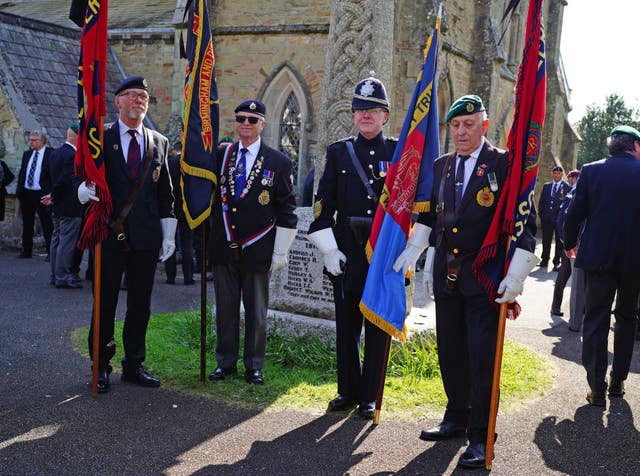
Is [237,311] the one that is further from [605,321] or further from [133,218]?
[605,321]

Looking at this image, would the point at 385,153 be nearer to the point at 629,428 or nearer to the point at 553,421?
the point at 553,421

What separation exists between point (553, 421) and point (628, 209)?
1861mm

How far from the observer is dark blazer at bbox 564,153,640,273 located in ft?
17.4

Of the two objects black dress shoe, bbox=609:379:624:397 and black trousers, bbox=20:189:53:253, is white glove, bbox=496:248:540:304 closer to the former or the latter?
black dress shoe, bbox=609:379:624:397

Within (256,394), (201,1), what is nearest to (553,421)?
(256,394)

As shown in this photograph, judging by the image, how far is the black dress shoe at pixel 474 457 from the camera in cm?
388

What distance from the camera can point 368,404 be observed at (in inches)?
185

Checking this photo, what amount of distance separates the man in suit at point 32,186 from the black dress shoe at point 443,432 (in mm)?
8609

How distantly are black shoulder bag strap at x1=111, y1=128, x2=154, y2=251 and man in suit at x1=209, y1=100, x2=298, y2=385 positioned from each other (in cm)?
58

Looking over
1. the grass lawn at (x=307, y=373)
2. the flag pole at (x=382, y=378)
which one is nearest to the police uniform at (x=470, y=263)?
the flag pole at (x=382, y=378)

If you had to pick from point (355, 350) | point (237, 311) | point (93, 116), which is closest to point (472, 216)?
point (355, 350)

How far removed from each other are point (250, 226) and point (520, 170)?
6.97ft

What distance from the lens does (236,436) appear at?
167 inches

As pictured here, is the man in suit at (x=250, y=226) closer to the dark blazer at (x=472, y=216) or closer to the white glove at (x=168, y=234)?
the white glove at (x=168, y=234)
